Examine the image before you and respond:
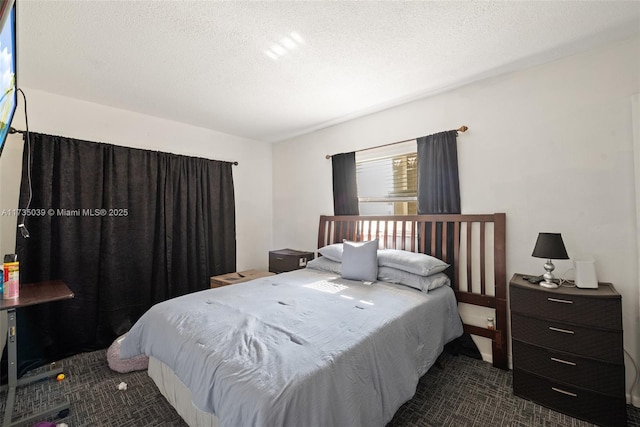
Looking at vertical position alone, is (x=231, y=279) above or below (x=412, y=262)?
below

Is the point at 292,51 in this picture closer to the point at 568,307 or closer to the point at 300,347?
the point at 300,347

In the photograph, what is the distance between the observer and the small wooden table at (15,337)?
1764mm

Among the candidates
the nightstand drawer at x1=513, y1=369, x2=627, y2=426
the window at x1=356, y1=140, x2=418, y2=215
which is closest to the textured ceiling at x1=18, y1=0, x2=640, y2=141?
the window at x1=356, y1=140, x2=418, y2=215

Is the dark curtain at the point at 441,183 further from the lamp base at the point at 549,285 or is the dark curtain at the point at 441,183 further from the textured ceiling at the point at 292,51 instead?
the lamp base at the point at 549,285

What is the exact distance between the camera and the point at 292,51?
2.05m

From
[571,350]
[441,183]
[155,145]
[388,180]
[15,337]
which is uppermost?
[155,145]

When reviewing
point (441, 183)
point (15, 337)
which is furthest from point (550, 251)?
point (15, 337)

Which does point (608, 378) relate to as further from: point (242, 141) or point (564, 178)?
point (242, 141)

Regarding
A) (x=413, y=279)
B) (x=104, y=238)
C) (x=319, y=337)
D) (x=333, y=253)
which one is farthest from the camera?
(x=333, y=253)

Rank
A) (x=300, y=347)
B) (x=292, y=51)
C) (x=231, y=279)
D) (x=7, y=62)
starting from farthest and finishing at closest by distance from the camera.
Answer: (x=231, y=279) < (x=292, y=51) < (x=300, y=347) < (x=7, y=62)

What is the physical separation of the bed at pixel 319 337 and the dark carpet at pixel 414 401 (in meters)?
0.21

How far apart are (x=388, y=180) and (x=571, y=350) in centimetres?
216

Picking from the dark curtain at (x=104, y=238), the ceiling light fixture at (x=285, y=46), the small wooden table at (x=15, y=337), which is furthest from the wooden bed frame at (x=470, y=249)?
the small wooden table at (x=15, y=337)

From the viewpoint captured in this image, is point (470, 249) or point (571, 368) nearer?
point (571, 368)
